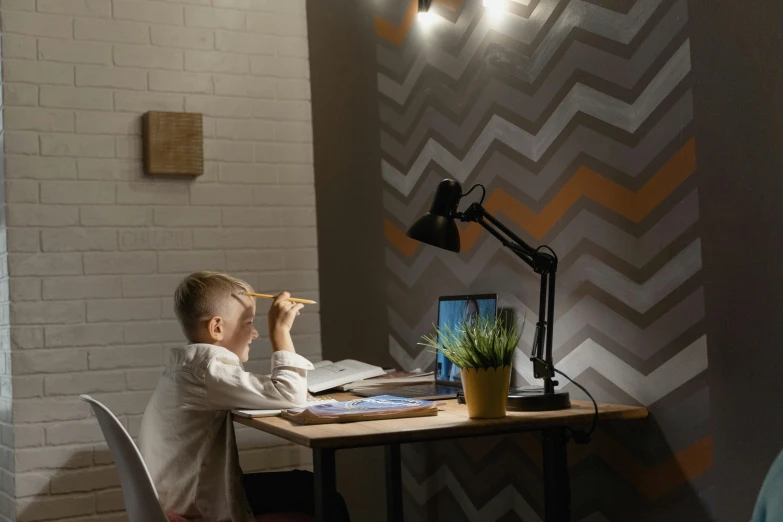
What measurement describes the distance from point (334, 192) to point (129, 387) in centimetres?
104

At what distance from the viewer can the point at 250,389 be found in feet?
6.60

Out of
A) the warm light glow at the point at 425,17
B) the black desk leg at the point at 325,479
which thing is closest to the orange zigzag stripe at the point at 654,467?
the black desk leg at the point at 325,479

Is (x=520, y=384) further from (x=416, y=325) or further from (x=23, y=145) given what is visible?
(x=23, y=145)

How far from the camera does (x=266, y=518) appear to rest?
2.13m

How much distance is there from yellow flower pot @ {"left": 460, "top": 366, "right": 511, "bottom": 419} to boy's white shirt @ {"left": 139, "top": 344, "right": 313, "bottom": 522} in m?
0.50

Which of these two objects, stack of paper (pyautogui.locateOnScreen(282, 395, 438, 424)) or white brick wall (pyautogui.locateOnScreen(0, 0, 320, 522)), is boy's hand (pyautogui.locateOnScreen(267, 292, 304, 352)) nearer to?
stack of paper (pyautogui.locateOnScreen(282, 395, 438, 424))

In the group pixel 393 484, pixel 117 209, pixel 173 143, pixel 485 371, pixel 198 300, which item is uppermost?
pixel 173 143

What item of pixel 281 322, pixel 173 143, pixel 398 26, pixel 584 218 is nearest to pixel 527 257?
pixel 584 218

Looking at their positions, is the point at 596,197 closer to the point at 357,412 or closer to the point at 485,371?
the point at 485,371

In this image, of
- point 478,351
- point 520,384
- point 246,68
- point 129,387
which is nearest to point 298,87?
point 246,68

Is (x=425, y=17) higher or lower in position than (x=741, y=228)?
higher

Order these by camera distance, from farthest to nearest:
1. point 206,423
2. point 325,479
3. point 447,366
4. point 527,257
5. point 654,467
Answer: point 447,366 < point 206,423 < point 527,257 < point 654,467 < point 325,479

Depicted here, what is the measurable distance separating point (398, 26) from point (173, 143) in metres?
0.92

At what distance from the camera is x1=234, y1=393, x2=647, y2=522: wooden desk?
158 centimetres
